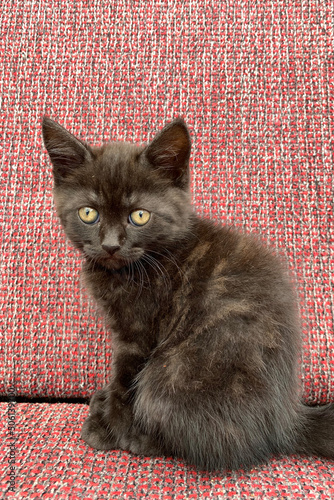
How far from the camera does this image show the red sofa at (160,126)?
4.53 feet

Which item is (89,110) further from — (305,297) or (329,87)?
(305,297)

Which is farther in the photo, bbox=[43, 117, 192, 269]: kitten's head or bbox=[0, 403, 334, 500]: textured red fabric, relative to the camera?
bbox=[43, 117, 192, 269]: kitten's head

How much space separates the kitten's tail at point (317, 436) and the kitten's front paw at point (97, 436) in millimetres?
445

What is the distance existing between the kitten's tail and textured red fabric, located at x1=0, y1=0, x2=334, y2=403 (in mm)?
290

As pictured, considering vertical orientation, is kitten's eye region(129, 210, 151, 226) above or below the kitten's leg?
above

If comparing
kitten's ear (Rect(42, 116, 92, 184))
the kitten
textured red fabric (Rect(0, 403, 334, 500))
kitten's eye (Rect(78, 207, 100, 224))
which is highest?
kitten's ear (Rect(42, 116, 92, 184))

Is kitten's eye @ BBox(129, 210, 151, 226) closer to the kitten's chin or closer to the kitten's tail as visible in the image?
the kitten's chin

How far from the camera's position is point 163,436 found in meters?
1.00

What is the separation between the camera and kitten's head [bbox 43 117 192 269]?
103 cm

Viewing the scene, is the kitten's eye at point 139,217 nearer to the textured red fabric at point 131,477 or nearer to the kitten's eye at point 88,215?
the kitten's eye at point 88,215

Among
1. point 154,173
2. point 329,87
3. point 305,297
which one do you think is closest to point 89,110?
point 154,173

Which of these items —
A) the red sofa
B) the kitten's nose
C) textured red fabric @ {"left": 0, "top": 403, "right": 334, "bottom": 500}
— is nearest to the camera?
textured red fabric @ {"left": 0, "top": 403, "right": 334, "bottom": 500}

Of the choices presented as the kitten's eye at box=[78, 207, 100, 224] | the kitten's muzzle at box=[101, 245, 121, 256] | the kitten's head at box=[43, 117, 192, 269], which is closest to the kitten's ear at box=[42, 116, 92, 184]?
the kitten's head at box=[43, 117, 192, 269]

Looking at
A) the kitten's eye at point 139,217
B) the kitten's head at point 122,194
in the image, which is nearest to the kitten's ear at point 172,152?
the kitten's head at point 122,194
